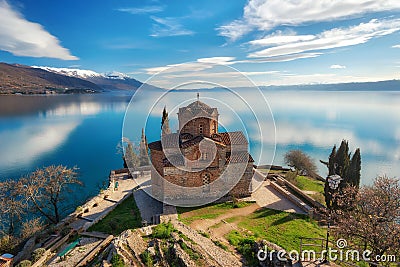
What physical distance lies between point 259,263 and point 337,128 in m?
76.2

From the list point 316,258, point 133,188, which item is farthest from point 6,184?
point 316,258

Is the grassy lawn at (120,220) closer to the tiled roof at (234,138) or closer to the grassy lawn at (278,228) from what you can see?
the grassy lawn at (278,228)

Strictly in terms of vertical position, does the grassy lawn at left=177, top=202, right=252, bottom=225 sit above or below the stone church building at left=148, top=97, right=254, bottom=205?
below

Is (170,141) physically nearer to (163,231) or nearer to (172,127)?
(172,127)

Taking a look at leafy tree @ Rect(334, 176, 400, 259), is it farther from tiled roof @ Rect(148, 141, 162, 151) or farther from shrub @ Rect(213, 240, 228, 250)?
tiled roof @ Rect(148, 141, 162, 151)

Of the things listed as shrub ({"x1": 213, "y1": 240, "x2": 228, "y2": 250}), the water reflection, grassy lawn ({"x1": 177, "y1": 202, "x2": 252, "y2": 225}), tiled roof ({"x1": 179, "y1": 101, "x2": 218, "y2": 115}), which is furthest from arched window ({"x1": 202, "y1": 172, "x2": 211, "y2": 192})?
shrub ({"x1": 213, "y1": 240, "x2": 228, "y2": 250})

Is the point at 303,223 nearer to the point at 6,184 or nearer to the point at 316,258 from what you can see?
the point at 316,258

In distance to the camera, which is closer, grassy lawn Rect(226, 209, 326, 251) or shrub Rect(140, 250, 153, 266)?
shrub Rect(140, 250, 153, 266)

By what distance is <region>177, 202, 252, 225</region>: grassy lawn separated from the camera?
15.3m

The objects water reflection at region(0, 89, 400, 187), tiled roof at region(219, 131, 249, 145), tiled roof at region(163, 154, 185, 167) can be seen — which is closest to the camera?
water reflection at region(0, 89, 400, 187)

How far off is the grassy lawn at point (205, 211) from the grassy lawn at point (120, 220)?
9.59 ft

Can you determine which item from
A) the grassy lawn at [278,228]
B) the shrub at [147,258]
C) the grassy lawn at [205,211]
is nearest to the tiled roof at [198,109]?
the grassy lawn at [205,211]

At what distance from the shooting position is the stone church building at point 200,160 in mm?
17312

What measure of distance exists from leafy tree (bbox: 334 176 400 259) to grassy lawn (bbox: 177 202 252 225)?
7772mm
